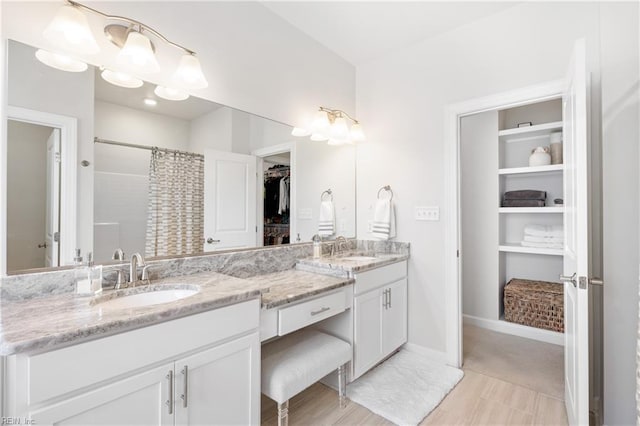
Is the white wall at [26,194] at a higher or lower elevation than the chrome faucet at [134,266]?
higher

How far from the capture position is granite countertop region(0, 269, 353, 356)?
2.81 feet

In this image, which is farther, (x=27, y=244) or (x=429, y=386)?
(x=429, y=386)

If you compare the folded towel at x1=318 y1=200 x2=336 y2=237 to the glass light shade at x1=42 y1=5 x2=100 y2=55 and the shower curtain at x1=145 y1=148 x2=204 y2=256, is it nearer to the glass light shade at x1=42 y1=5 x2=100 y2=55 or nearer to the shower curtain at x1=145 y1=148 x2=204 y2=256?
the shower curtain at x1=145 y1=148 x2=204 y2=256

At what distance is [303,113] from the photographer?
2469 millimetres

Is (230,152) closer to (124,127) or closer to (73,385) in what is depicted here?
(124,127)

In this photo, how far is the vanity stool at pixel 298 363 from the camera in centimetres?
149

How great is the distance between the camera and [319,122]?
8.20ft

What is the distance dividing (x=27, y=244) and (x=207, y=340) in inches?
33.4

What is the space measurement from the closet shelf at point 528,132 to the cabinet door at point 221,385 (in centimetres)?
306

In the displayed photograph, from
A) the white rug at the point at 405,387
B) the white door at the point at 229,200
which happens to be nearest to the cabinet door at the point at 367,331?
the white rug at the point at 405,387

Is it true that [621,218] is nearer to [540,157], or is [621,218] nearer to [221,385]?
[540,157]

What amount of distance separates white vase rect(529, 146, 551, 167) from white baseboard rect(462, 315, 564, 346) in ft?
5.16

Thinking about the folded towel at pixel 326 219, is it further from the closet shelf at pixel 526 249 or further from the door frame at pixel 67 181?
the closet shelf at pixel 526 249

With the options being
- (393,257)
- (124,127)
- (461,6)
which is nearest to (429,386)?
(393,257)
